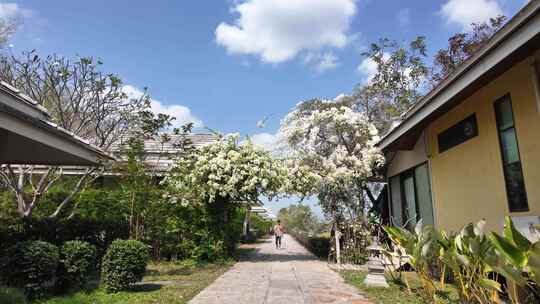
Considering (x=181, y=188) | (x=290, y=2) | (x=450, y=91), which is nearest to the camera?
(x=450, y=91)

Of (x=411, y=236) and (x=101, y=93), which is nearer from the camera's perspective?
(x=411, y=236)

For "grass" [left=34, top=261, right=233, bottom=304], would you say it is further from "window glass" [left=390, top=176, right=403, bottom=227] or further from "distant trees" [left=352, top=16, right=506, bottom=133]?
"distant trees" [left=352, top=16, right=506, bottom=133]

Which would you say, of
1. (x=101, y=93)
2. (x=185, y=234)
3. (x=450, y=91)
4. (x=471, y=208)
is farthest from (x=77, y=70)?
(x=471, y=208)

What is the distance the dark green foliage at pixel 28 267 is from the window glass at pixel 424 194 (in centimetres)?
893

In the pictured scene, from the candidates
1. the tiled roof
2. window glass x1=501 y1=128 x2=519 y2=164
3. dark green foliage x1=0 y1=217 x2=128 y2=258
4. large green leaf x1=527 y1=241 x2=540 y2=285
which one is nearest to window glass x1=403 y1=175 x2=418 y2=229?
window glass x1=501 y1=128 x2=519 y2=164

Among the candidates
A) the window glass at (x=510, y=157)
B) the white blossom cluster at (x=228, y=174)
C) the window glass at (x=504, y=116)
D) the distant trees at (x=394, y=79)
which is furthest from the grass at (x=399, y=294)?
the distant trees at (x=394, y=79)

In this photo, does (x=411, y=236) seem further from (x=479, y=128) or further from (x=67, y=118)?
(x=67, y=118)

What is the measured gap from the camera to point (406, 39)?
55.2 feet

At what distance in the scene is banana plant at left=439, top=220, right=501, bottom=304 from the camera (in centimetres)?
411

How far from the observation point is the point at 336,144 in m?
13.5

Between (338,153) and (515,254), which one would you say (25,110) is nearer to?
(515,254)

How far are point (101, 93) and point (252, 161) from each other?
6174mm

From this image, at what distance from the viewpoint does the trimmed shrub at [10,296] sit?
5.01 meters

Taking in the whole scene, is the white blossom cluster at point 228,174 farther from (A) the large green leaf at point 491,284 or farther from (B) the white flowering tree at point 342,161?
(A) the large green leaf at point 491,284
